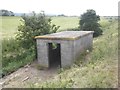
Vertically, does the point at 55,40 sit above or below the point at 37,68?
above

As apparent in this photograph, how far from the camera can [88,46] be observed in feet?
47.4

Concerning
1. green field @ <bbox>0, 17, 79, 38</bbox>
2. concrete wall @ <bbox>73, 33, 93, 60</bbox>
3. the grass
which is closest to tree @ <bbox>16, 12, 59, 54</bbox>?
green field @ <bbox>0, 17, 79, 38</bbox>

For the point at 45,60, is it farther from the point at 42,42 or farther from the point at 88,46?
the point at 88,46

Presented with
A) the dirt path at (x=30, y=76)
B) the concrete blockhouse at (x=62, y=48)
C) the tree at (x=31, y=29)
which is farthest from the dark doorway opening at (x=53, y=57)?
the tree at (x=31, y=29)

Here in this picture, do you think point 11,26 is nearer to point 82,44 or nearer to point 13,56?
point 13,56

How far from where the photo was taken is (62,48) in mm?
11703

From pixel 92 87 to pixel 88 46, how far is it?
9.04 meters

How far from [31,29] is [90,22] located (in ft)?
33.0

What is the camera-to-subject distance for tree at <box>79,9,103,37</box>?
2395 centimetres

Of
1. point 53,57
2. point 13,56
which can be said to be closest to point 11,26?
point 13,56

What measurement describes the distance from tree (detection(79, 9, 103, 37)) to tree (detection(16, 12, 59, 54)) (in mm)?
8192

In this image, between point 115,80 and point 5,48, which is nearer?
point 115,80

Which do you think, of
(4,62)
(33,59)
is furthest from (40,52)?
(4,62)

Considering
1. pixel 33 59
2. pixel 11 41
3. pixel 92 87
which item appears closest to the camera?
pixel 92 87
